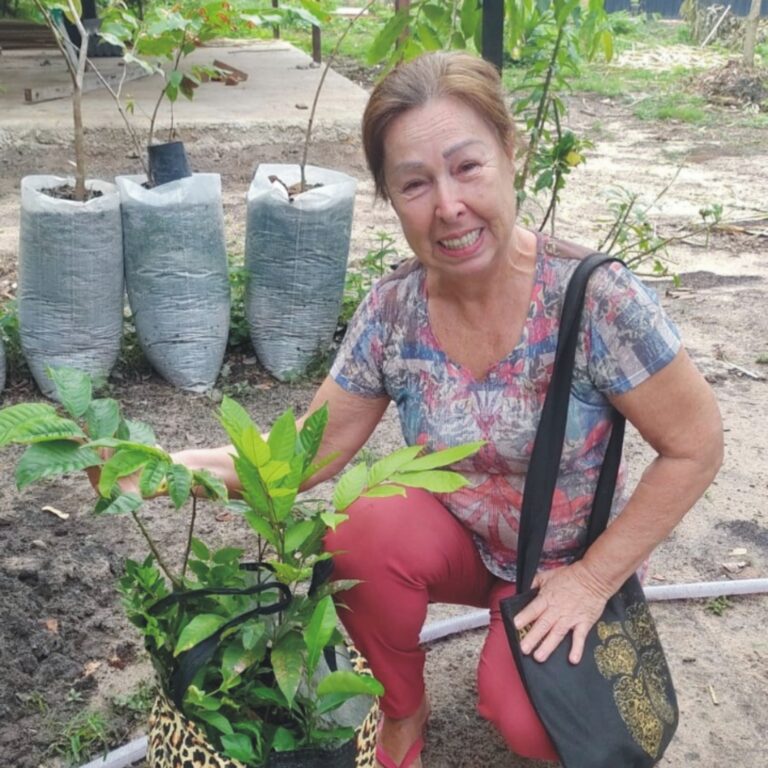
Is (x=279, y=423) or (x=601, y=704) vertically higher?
(x=279, y=423)

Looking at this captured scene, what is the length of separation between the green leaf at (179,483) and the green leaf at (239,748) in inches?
15.1

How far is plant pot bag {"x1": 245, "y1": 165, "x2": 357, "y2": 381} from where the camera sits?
12.8 ft

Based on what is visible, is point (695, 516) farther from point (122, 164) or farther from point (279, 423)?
point (122, 164)

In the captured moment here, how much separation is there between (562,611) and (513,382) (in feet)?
1.30

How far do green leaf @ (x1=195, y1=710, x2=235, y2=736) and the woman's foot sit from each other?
0.65m

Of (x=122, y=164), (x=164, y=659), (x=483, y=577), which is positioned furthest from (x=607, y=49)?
(x=122, y=164)

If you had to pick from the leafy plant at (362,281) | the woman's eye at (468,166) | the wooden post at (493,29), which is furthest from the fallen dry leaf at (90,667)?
the wooden post at (493,29)

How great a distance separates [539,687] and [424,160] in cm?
87

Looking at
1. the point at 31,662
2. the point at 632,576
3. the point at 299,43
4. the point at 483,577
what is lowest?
the point at 299,43

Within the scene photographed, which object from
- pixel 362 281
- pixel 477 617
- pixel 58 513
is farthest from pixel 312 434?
pixel 362 281

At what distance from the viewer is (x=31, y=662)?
97.1 inches

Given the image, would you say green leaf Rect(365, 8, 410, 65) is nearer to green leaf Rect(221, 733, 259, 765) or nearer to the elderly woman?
the elderly woman

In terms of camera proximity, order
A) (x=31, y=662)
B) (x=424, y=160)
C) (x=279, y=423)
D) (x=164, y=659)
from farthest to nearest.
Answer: (x=31, y=662), (x=424, y=160), (x=164, y=659), (x=279, y=423)

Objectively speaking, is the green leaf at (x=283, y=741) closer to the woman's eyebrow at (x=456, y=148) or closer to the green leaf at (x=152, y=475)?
the green leaf at (x=152, y=475)
